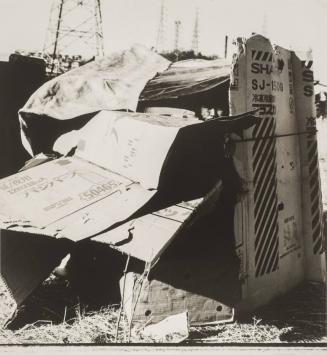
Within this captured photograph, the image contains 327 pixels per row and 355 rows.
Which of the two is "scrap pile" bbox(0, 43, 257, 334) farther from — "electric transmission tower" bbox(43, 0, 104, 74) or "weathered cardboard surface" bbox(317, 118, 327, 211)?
"weathered cardboard surface" bbox(317, 118, 327, 211)

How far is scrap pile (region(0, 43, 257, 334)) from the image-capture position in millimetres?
3141

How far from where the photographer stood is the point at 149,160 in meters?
3.32

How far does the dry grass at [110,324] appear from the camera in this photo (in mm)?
3561

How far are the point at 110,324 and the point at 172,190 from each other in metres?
1.33

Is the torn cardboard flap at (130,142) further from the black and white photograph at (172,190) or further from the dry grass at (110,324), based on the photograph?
the dry grass at (110,324)

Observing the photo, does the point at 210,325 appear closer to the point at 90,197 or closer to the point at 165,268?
the point at 165,268

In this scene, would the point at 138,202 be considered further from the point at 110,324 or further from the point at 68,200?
the point at 110,324

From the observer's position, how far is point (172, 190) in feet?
11.4

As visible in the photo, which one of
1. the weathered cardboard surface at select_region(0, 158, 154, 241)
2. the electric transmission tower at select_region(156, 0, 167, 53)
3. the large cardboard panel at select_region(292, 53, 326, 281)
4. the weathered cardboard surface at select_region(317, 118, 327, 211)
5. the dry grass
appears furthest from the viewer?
the weathered cardboard surface at select_region(317, 118, 327, 211)

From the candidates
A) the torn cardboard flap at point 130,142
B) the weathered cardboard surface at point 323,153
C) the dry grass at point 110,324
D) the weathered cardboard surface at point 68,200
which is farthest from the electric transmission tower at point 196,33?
the weathered cardboard surface at point 323,153

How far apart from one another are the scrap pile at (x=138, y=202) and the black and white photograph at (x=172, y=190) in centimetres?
1

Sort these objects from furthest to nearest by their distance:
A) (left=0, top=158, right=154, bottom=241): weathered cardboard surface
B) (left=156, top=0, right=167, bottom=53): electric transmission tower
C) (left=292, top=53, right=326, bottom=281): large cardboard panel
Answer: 1. (left=292, top=53, right=326, bottom=281): large cardboard panel
2. (left=156, top=0, right=167, bottom=53): electric transmission tower
3. (left=0, top=158, right=154, bottom=241): weathered cardboard surface

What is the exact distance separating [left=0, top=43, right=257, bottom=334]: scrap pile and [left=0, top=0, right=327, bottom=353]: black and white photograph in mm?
13

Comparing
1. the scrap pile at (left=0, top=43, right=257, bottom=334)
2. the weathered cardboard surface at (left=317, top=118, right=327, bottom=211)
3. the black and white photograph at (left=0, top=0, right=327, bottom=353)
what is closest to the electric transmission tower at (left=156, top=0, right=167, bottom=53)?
the black and white photograph at (left=0, top=0, right=327, bottom=353)
